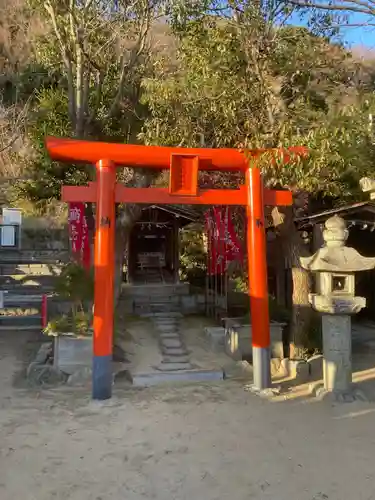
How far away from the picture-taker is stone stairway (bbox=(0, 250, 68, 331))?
13.8 metres

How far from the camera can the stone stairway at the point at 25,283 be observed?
1375cm

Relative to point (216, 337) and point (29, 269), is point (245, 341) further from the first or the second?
point (29, 269)

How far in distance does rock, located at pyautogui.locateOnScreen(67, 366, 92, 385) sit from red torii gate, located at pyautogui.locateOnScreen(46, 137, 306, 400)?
46.5 inches

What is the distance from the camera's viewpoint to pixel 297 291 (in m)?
9.27

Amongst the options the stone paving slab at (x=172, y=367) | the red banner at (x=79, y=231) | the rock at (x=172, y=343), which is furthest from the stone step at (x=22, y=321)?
the stone paving slab at (x=172, y=367)

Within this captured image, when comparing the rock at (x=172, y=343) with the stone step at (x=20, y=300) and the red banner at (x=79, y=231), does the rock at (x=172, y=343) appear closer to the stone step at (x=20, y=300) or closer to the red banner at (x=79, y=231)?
the red banner at (x=79, y=231)

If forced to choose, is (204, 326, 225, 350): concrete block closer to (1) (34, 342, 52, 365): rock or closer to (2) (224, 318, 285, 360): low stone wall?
(2) (224, 318, 285, 360): low stone wall

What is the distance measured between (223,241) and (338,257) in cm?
453

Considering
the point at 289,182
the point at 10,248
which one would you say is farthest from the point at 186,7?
the point at 10,248

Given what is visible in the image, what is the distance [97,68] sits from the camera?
432 inches

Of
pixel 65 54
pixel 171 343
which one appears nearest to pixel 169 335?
pixel 171 343

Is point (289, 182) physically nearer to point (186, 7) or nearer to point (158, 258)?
point (186, 7)

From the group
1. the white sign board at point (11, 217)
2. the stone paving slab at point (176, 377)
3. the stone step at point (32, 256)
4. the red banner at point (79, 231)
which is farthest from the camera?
the white sign board at point (11, 217)

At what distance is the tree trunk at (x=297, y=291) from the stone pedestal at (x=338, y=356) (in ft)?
7.13
